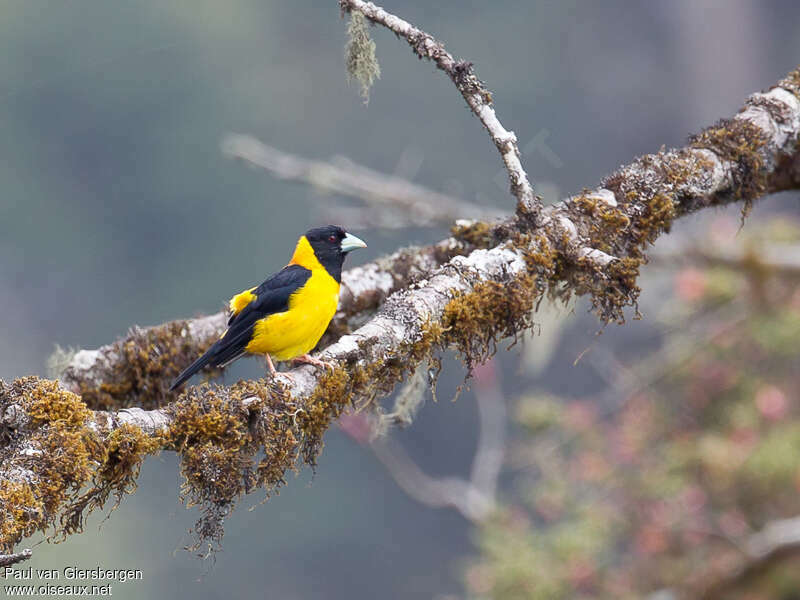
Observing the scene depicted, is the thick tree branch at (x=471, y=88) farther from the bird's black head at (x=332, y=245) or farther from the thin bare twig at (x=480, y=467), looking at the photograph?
the thin bare twig at (x=480, y=467)

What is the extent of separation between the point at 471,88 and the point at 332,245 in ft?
3.34

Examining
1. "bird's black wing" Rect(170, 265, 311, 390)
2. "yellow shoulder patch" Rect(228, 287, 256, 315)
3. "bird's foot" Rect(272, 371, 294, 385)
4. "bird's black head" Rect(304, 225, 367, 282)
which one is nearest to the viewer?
"bird's foot" Rect(272, 371, 294, 385)

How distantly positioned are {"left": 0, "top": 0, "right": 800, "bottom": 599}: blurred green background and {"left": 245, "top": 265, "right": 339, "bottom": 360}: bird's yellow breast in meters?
9.60

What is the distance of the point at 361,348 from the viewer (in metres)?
2.52

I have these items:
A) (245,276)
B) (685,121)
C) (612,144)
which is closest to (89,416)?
(245,276)

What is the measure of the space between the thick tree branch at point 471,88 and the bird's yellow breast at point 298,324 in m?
0.80

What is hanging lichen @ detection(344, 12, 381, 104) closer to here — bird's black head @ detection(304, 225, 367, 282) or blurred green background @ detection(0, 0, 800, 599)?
bird's black head @ detection(304, 225, 367, 282)

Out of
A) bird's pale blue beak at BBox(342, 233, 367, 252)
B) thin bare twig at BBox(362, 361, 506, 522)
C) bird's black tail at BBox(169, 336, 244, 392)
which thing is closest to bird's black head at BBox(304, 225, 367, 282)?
bird's pale blue beak at BBox(342, 233, 367, 252)

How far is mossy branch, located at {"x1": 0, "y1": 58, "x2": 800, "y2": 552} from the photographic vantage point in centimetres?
208

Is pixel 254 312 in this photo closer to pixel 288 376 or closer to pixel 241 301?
pixel 241 301

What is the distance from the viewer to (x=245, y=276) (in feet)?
47.8

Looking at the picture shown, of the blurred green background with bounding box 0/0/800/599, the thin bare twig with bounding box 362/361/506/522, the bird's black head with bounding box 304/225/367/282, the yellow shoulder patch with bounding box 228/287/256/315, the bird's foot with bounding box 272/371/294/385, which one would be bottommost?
the bird's foot with bounding box 272/371/294/385

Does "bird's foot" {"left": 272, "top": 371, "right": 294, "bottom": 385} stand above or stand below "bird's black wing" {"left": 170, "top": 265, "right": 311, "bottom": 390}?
below

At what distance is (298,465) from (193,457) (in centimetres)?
35
